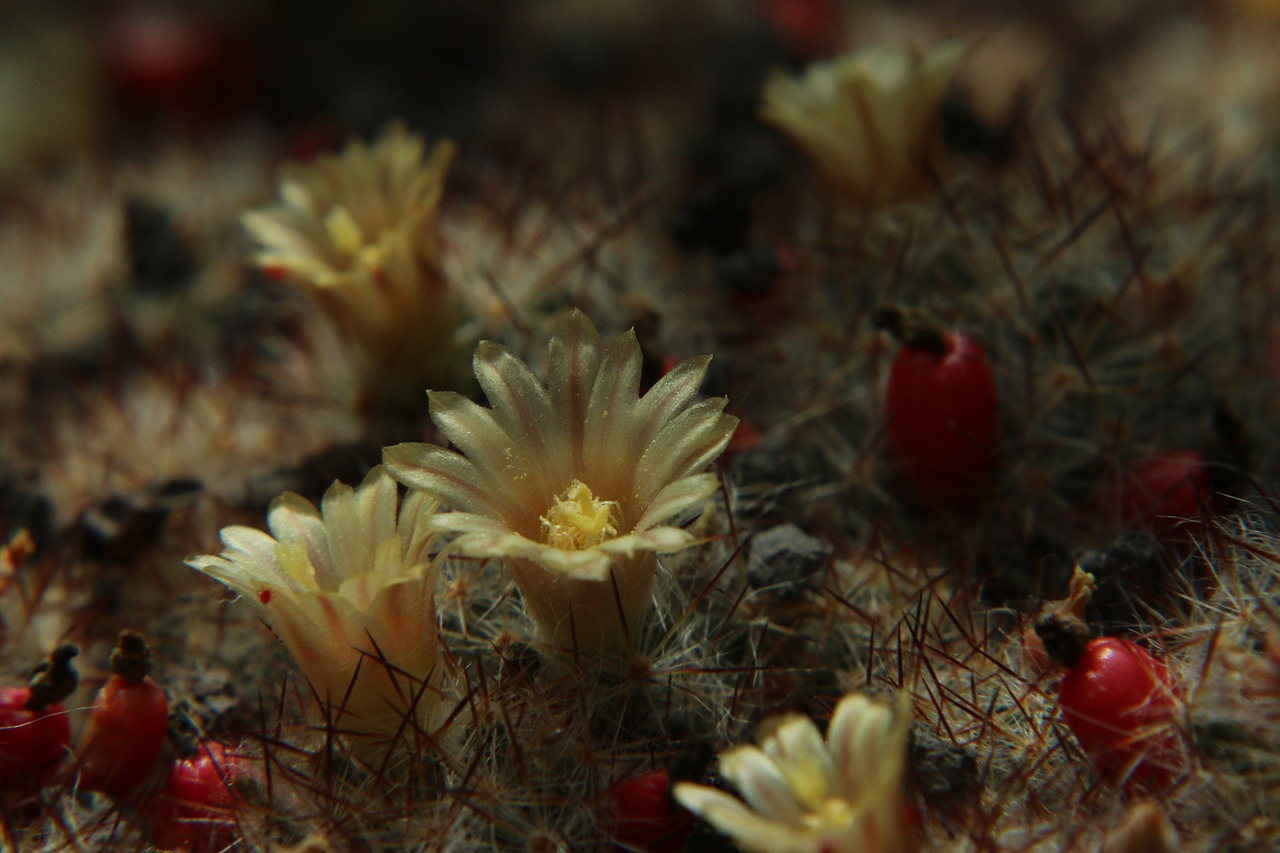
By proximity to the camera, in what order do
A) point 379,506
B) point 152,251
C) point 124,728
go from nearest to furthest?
point 379,506 < point 124,728 < point 152,251

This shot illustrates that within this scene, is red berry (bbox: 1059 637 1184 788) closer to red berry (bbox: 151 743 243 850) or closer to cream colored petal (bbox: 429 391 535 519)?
cream colored petal (bbox: 429 391 535 519)

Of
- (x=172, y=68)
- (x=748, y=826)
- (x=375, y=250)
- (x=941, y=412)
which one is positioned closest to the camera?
(x=748, y=826)

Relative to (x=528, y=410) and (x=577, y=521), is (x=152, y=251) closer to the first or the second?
(x=528, y=410)

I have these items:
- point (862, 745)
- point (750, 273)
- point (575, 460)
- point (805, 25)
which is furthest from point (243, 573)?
point (805, 25)

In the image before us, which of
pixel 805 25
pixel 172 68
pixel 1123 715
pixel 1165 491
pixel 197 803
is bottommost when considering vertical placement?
pixel 1123 715

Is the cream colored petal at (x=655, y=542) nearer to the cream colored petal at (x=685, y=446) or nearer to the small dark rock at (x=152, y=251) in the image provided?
the cream colored petal at (x=685, y=446)

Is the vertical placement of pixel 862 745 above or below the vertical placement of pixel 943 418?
below

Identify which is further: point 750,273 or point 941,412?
point 750,273
